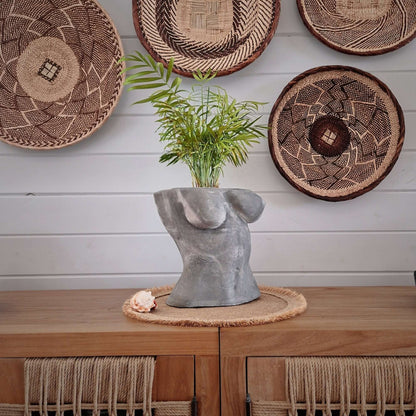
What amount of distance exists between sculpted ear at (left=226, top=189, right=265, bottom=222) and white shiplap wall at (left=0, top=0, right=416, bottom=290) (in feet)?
1.26

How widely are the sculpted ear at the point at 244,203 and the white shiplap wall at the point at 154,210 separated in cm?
39

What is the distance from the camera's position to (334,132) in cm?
132

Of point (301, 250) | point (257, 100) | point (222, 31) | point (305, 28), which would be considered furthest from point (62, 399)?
point (305, 28)

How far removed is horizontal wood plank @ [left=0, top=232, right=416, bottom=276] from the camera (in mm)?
1329

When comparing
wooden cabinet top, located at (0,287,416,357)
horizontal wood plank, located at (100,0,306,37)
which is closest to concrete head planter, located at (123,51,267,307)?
wooden cabinet top, located at (0,287,416,357)

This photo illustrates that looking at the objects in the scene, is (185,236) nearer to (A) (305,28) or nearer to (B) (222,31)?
(B) (222,31)

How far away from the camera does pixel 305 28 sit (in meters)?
1.34

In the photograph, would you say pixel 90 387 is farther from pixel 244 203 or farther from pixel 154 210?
pixel 154 210

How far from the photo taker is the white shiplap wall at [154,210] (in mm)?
1330

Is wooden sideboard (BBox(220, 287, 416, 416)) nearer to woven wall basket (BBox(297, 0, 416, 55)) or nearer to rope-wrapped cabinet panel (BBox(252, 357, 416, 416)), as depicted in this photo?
rope-wrapped cabinet panel (BBox(252, 357, 416, 416))

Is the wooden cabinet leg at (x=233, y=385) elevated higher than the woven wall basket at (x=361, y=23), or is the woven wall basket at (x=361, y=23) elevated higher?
the woven wall basket at (x=361, y=23)

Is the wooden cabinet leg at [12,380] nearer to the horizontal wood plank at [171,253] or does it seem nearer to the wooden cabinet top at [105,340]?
the wooden cabinet top at [105,340]

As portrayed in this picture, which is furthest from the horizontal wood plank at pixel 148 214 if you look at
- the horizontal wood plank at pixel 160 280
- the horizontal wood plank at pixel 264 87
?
the horizontal wood plank at pixel 264 87

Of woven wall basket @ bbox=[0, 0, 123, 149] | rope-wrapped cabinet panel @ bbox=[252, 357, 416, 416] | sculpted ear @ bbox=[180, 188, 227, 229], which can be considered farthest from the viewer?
woven wall basket @ bbox=[0, 0, 123, 149]
